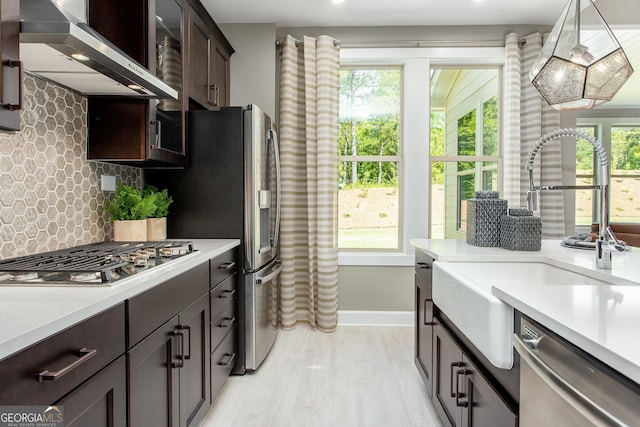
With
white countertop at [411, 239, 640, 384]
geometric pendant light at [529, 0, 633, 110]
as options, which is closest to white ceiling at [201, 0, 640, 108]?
geometric pendant light at [529, 0, 633, 110]

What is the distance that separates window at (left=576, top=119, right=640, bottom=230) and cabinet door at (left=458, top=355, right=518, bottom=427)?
528 cm

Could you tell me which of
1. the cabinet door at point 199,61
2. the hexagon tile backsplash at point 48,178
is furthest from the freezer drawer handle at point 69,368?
the cabinet door at point 199,61

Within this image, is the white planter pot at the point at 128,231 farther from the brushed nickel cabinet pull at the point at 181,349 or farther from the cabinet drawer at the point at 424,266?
the cabinet drawer at the point at 424,266

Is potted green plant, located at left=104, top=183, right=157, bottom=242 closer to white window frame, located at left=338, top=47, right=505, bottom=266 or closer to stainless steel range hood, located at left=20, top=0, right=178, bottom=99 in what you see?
stainless steel range hood, located at left=20, top=0, right=178, bottom=99

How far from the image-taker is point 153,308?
1.33 meters

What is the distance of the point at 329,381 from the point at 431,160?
2212 millimetres

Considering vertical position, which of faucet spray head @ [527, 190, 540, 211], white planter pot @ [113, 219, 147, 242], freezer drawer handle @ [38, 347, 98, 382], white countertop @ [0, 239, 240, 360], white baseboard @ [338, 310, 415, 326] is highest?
faucet spray head @ [527, 190, 540, 211]

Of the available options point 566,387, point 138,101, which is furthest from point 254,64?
point 566,387

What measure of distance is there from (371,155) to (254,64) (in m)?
1.35

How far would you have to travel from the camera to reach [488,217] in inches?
79.0

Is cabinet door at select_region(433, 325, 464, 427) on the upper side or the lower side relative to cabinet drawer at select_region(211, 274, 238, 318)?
lower

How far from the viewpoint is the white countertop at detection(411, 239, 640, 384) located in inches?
25.1

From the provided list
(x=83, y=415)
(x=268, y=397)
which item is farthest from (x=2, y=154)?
(x=268, y=397)

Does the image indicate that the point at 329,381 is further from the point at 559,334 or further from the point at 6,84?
the point at 6,84
